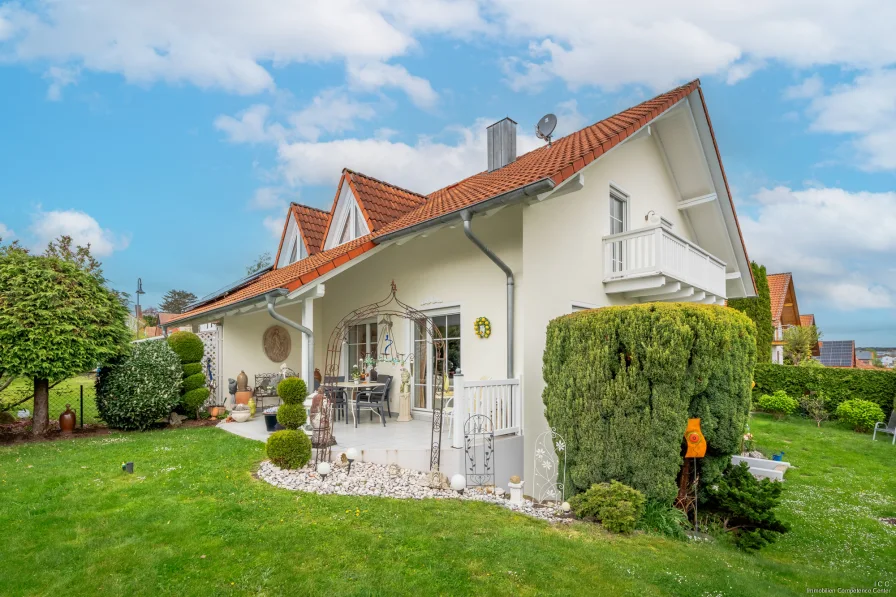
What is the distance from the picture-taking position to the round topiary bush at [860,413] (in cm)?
1246

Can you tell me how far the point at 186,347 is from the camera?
10.9 metres

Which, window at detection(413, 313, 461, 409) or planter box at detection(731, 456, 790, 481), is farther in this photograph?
window at detection(413, 313, 461, 409)

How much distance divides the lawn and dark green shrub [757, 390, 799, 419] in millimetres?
8726

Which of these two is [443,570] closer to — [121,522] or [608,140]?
[121,522]

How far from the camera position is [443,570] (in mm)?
3602

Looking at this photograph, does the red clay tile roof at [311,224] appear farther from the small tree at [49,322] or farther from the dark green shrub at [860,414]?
the dark green shrub at [860,414]

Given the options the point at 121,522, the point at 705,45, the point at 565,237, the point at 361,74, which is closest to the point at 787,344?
the point at 705,45

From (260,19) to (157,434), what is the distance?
8026 millimetres

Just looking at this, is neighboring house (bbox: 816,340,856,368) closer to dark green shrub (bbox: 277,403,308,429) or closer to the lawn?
the lawn

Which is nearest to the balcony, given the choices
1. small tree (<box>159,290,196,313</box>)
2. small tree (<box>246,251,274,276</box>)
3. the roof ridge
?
the roof ridge

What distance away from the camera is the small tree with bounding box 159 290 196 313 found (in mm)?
56659

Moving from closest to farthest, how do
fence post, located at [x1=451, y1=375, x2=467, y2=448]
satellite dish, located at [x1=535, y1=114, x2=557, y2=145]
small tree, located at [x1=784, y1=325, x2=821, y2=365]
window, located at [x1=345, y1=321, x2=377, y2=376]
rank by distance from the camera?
fence post, located at [x1=451, y1=375, x2=467, y2=448]
satellite dish, located at [x1=535, y1=114, x2=557, y2=145]
window, located at [x1=345, y1=321, x2=377, y2=376]
small tree, located at [x1=784, y1=325, x2=821, y2=365]

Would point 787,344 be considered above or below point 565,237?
below

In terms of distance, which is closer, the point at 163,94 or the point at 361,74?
the point at 361,74
